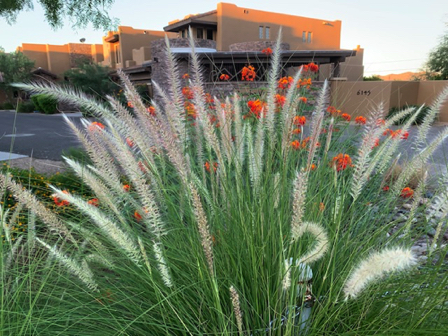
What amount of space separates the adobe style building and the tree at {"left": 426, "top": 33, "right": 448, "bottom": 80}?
3494cm

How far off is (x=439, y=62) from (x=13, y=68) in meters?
38.1

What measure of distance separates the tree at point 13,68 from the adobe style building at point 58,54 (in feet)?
15.2

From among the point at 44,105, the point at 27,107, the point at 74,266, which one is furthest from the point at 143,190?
the point at 27,107

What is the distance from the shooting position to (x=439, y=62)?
72.9 feet

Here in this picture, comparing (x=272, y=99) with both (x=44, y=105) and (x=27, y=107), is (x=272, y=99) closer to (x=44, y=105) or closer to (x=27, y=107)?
(x=44, y=105)

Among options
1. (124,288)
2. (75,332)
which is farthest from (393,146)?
(75,332)

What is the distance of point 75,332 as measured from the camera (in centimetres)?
132

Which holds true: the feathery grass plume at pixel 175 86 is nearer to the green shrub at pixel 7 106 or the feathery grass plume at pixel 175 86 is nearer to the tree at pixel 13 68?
the tree at pixel 13 68

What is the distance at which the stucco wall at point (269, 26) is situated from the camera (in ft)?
88.5

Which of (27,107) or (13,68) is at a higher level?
(13,68)

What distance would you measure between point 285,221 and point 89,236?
2.94ft

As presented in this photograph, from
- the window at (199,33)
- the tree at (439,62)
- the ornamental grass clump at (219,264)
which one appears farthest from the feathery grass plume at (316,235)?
the window at (199,33)

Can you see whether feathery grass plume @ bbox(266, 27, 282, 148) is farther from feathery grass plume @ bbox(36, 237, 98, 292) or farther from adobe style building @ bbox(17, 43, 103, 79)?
adobe style building @ bbox(17, 43, 103, 79)

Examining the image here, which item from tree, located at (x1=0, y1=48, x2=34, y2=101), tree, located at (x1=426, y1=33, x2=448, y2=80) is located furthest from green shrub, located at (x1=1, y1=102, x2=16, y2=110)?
tree, located at (x1=426, y1=33, x2=448, y2=80)
